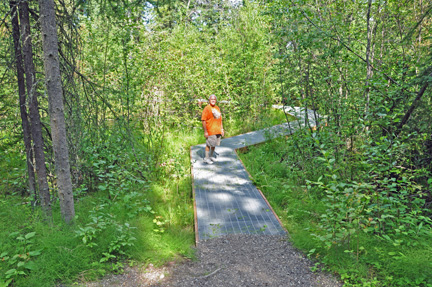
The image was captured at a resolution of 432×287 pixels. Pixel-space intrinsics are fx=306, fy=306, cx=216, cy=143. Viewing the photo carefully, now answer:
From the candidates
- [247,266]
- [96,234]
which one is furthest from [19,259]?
[247,266]

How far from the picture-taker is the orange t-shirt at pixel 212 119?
319 inches

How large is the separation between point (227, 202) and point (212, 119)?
2.71m

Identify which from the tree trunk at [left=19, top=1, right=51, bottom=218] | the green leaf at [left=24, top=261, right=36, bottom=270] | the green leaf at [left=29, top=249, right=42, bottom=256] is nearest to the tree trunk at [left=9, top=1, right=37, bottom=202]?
the tree trunk at [left=19, top=1, right=51, bottom=218]

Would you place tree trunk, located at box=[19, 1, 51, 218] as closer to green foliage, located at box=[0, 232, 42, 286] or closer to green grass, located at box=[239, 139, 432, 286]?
green foliage, located at box=[0, 232, 42, 286]

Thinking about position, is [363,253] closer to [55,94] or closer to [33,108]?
[55,94]

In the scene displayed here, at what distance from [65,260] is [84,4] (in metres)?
3.76

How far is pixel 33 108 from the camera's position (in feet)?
15.4

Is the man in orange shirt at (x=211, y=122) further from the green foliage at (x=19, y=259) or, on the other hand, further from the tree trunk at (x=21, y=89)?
the green foliage at (x=19, y=259)

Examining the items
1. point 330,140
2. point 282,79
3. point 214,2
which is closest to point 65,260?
point 330,140

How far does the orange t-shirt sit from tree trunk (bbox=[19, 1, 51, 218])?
165 inches

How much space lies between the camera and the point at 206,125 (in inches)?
324

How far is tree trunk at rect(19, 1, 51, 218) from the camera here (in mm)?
4477

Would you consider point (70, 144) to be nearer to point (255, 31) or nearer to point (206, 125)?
point (206, 125)

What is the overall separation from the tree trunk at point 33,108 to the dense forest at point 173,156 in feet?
0.09
